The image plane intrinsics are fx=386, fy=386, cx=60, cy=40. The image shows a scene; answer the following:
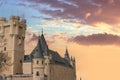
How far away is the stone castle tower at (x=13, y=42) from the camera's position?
413 ft

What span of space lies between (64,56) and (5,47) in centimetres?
3908

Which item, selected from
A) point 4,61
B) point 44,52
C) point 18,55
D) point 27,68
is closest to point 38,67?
point 27,68

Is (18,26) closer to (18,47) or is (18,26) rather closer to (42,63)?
(18,47)

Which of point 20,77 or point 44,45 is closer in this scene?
point 20,77

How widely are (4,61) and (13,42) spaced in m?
8.15

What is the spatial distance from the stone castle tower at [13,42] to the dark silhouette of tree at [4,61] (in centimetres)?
118

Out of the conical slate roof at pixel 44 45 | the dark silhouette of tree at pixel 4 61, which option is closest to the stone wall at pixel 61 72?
the conical slate roof at pixel 44 45

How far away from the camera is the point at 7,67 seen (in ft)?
408

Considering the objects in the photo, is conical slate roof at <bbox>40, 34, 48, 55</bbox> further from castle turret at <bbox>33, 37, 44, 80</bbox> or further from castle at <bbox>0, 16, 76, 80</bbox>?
castle turret at <bbox>33, 37, 44, 80</bbox>

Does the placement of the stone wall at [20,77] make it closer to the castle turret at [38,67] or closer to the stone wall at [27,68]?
the castle turret at [38,67]

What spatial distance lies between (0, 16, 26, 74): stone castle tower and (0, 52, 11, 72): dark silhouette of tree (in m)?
1.18

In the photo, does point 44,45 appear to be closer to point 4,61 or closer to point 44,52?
point 44,52

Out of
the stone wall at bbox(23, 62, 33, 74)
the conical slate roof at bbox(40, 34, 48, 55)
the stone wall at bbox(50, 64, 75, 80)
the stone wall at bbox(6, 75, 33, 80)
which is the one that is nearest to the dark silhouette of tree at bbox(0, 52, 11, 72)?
the stone wall at bbox(6, 75, 33, 80)

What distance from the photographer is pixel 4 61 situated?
121438 mm
